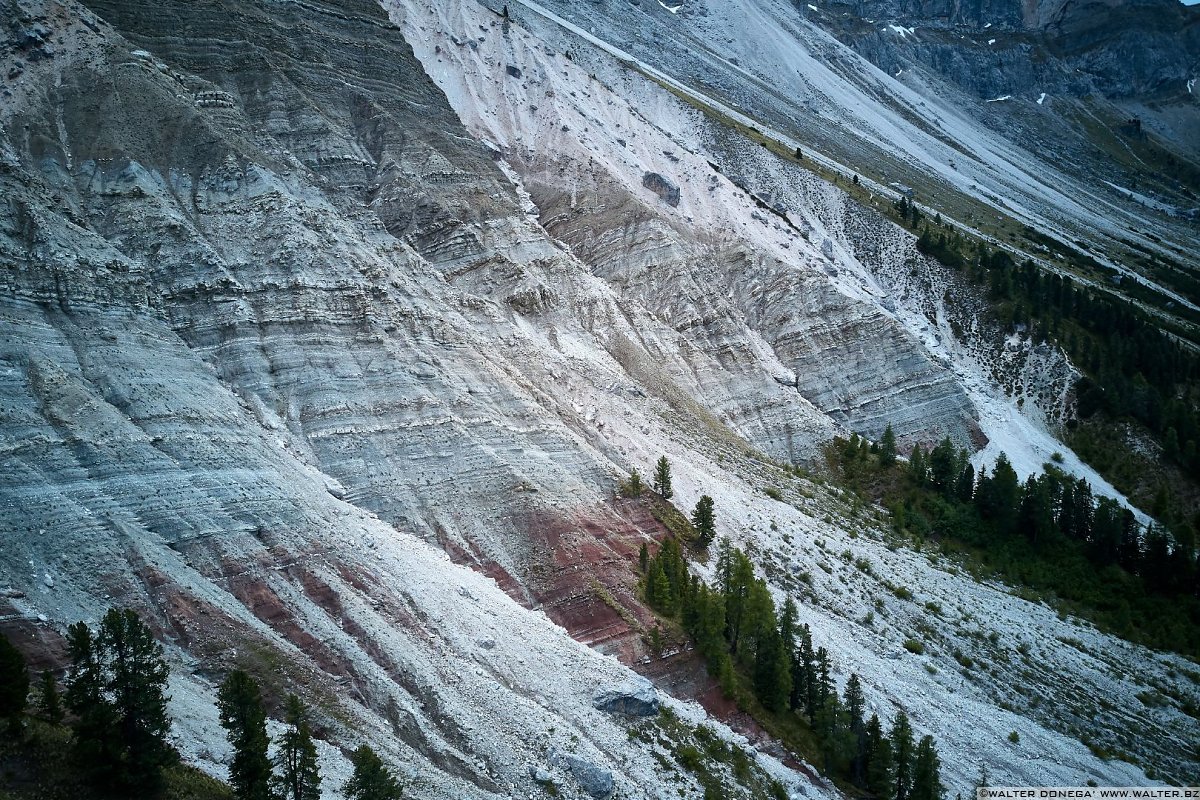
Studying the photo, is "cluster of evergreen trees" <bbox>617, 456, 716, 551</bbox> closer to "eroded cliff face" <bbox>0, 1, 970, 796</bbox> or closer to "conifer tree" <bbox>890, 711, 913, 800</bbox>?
"eroded cliff face" <bbox>0, 1, 970, 796</bbox>

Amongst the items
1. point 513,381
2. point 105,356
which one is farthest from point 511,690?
point 105,356

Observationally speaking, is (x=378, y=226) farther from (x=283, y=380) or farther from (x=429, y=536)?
(x=429, y=536)

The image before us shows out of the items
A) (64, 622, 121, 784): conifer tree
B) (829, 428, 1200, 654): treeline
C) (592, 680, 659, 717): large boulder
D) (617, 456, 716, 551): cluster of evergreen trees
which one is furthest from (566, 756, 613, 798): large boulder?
(829, 428, 1200, 654): treeline

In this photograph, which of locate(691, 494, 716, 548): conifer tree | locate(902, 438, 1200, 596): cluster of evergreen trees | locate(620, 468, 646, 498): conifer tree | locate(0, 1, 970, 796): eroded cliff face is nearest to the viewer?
locate(0, 1, 970, 796): eroded cliff face

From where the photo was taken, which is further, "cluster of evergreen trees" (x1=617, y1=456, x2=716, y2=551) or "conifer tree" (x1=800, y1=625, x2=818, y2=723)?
"cluster of evergreen trees" (x1=617, y1=456, x2=716, y2=551)

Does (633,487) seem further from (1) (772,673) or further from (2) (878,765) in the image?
(2) (878,765)

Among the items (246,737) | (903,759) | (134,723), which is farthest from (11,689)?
(903,759)
